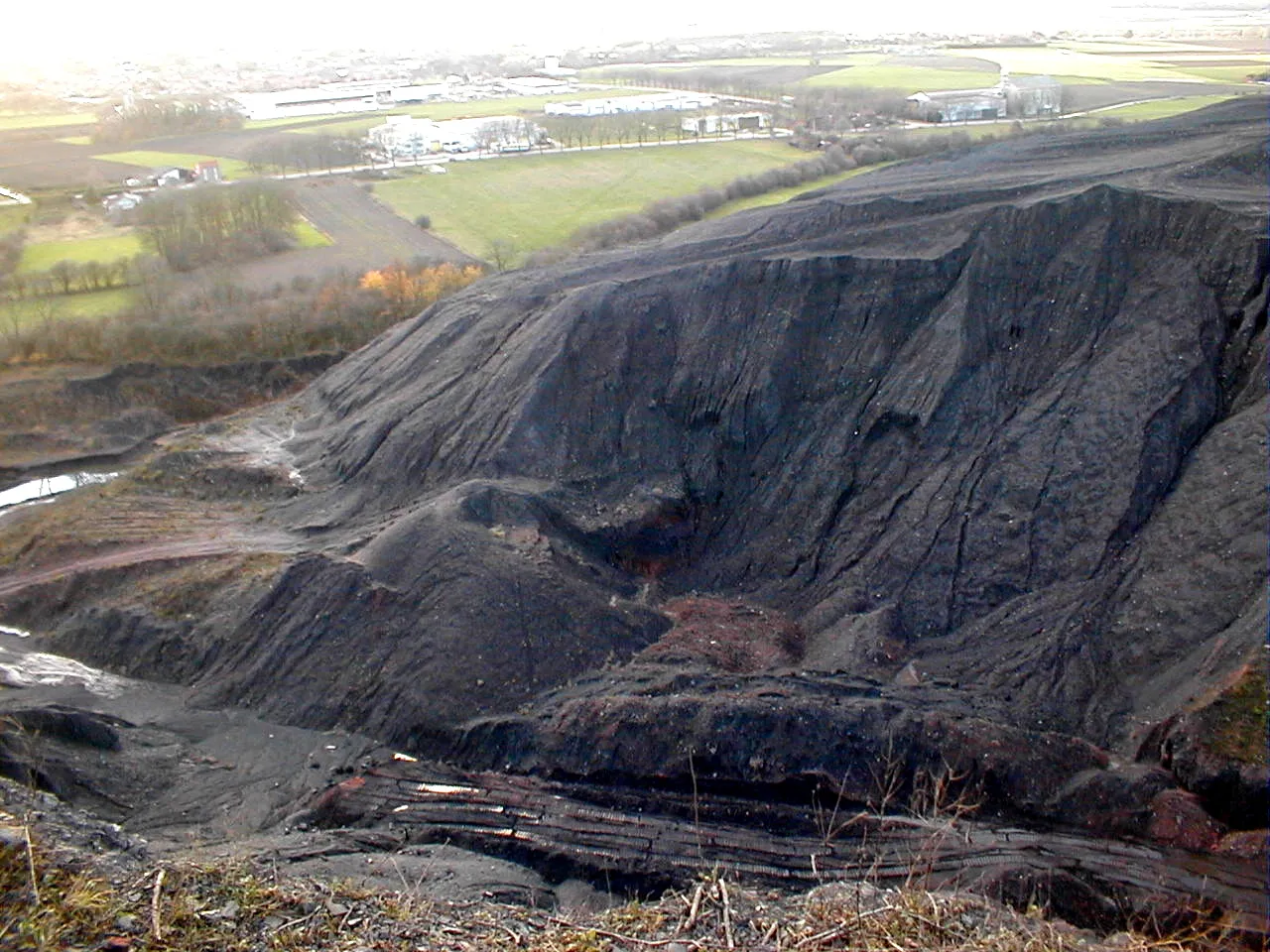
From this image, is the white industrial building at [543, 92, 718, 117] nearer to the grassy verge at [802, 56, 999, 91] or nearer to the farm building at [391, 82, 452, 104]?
the grassy verge at [802, 56, 999, 91]

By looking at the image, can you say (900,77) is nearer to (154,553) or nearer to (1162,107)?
(1162,107)

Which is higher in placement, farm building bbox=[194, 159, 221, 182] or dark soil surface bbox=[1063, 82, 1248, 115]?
dark soil surface bbox=[1063, 82, 1248, 115]

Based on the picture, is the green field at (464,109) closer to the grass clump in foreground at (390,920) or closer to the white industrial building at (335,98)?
the white industrial building at (335,98)

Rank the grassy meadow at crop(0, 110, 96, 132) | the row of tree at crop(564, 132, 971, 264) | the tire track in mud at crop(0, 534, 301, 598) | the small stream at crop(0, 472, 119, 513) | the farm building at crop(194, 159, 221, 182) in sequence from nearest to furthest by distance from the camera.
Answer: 1. the tire track in mud at crop(0, 534, 301, 598)
2. the small stream at crop(0, 472, 119, 513)
3. the row of tree at crop(564, 132, 971, 264)
4. the grassy meadow at crop(0, 110, 96, 132)
5. the farm building at crop(194, 159, 221, 182)

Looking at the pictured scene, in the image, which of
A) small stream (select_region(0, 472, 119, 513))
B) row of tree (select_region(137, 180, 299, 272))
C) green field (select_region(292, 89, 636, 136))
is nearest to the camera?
small stream (select_region(0, 472, 119, 513))

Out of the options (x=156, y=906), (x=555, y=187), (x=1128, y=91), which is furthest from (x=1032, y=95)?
(x=156, y=906)

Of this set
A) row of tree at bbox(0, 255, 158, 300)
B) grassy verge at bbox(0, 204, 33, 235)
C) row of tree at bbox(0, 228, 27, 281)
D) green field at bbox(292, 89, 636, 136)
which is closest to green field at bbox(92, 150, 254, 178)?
green field at bbox(292, 89, 636, 136)

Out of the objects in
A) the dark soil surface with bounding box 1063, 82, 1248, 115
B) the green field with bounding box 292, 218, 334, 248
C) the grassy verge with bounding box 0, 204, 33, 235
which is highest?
the dark soil surface with bounding box 1063, 82, 1248, 115

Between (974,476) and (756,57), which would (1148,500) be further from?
(756,57)
